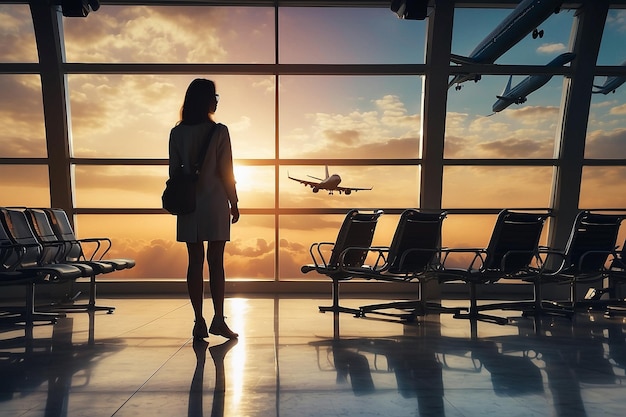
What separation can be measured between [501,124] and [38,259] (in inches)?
Answer: 231

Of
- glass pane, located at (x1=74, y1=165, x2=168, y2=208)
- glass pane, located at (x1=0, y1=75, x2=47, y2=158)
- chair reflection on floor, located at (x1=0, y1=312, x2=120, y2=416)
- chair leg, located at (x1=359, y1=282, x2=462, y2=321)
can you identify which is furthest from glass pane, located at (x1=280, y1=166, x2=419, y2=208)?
chair reflection on floor, located at (x1=0, y1=312, x2=120, y2=416)

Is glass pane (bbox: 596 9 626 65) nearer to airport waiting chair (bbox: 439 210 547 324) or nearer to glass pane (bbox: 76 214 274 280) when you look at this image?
airport waiting chair (bbox: 439 210 547 324)

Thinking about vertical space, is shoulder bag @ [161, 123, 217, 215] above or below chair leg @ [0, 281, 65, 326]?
above

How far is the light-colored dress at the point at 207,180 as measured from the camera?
13.7 feet

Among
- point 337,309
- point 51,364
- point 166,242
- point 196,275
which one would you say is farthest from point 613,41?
point 51,364

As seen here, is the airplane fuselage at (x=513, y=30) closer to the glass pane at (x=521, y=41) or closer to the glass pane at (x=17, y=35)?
the glass pane at (x=521, y=41)

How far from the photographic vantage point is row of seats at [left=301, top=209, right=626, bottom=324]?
18.9ft

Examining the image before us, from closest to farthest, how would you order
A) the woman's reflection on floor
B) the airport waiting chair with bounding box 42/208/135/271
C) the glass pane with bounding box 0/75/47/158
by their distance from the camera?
the woman's reflection on floor < the airport waiting chair with bounding box 42/208/135/271 < the glass pane with bounding box 0/75/47/158

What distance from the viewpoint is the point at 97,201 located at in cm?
835

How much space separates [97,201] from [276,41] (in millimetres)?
2916

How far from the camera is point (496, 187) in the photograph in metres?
8.64

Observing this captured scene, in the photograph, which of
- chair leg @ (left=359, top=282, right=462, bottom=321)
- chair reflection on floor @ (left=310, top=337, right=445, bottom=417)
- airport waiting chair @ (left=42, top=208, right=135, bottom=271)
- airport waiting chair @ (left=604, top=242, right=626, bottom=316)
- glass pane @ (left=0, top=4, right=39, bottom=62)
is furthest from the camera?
glass pane @ (left=0, top=4, right=39, bottom=62)

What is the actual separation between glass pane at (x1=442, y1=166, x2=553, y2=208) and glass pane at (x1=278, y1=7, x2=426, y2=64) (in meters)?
1.53

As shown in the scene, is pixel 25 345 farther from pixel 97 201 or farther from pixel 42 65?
pixel 42 65
